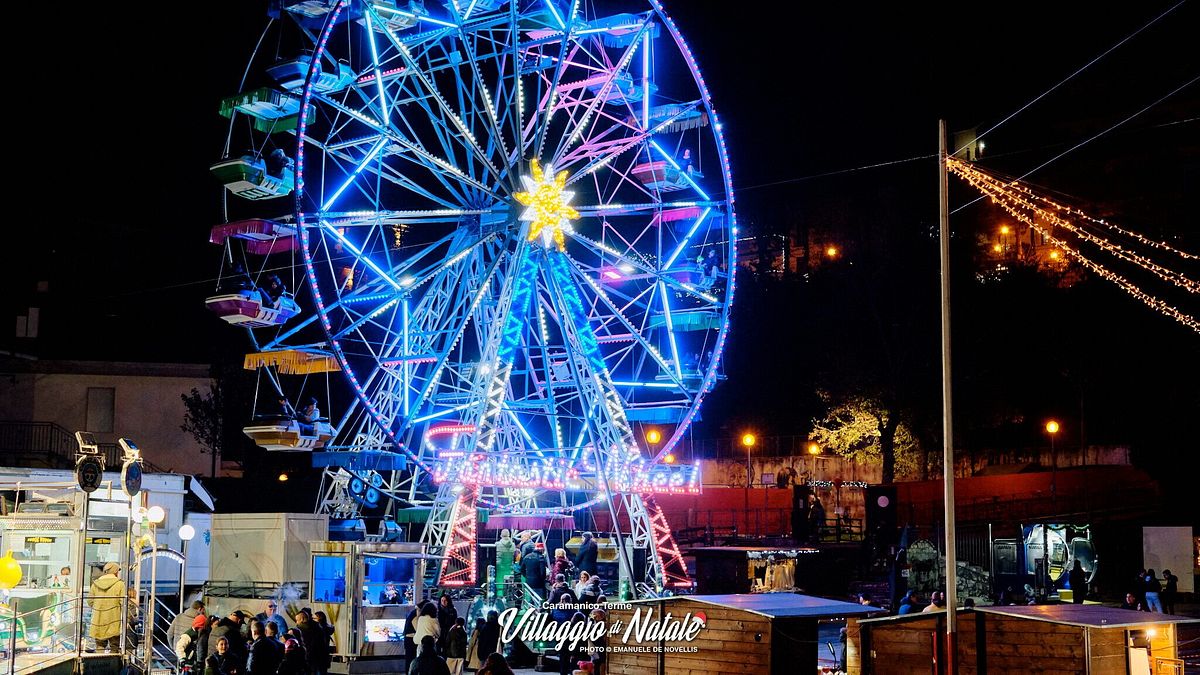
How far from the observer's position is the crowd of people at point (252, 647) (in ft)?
54.4

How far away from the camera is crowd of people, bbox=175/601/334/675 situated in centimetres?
1658

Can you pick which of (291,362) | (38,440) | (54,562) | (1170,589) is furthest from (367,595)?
(38,440)

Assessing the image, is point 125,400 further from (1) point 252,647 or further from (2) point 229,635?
(1) point 252,647

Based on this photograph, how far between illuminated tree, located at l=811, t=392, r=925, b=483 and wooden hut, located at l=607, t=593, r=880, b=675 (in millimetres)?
33807


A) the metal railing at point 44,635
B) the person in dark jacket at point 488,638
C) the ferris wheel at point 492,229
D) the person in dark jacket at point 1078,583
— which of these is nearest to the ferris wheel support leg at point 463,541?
the ferris wheel at point 492,229

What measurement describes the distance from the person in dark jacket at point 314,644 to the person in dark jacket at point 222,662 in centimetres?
299

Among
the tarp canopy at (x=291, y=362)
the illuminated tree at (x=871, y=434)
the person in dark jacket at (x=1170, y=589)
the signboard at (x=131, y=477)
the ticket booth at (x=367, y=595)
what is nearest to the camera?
the signboard at (x=131, y=477)

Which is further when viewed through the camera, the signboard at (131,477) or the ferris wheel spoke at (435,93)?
the ferris wheel spoke at (435,93)

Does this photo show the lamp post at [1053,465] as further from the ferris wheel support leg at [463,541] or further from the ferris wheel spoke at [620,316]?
the ferris wheel support leg at [463,541]

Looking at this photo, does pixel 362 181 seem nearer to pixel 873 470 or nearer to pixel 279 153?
pixel 279 153

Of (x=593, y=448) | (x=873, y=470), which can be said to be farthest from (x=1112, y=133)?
(x=593, y=448)

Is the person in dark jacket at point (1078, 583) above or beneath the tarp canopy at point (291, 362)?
beneath

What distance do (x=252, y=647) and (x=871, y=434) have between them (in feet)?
125

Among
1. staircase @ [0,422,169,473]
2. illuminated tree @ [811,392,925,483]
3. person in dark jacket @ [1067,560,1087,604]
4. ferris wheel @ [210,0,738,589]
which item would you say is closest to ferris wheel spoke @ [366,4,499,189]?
ferris wheel @ [210,0,738,589]
